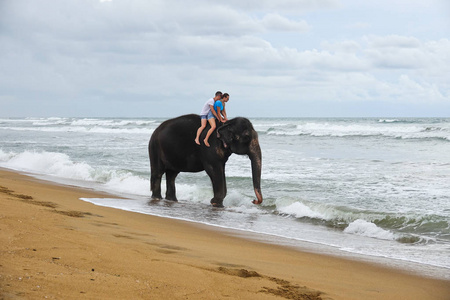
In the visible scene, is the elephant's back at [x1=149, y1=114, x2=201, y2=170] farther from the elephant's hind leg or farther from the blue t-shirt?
the blue t-shirt

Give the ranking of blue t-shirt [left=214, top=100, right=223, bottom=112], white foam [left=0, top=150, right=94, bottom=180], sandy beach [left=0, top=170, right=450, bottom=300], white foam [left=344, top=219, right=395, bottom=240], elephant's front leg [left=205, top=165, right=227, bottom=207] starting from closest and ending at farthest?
sandy beach [left=0, top=170, right=450, bottom=300] → white foam [left=344, top=219, right=395, bottom=240] → blue t-shirt [left=214, top=100, right=223, bottom=112] → elephant's front leg [left=205, top=165, right=227, bottom=207] → white foam [left=0, top=150, right=94, bottom=180]

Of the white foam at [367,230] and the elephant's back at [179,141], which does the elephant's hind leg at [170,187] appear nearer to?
the elephant's back at [179,141]

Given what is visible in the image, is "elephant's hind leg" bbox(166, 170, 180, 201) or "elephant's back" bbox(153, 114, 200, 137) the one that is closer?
"elephant's back" bbox(153, 114, 200, 137)

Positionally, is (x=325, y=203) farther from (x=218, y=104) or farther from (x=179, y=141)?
(x=179, y=141)

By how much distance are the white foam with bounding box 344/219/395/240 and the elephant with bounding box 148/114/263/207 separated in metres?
2.33

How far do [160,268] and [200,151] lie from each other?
8179 mm

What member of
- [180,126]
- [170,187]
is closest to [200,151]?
[180,126]

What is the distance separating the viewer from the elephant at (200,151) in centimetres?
1223

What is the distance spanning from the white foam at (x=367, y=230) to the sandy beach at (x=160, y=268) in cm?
252

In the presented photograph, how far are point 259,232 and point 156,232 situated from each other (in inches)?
88.3

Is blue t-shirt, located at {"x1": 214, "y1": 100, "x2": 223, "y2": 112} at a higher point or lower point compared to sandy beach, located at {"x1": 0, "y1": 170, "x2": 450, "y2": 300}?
higher

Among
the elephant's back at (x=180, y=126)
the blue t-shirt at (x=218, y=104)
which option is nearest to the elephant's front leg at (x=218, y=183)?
A: the elephant's back at (x=180, y=126)

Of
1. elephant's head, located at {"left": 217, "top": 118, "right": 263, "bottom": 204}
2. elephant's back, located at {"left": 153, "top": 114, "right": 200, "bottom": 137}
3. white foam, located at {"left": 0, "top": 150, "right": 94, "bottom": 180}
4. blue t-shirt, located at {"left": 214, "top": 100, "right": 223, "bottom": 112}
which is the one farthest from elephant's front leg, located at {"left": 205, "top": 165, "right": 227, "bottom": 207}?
white foam, located at {"left": 0, "top": 150, "right": 94, "bottom": 180}

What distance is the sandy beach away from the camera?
3934 mm
